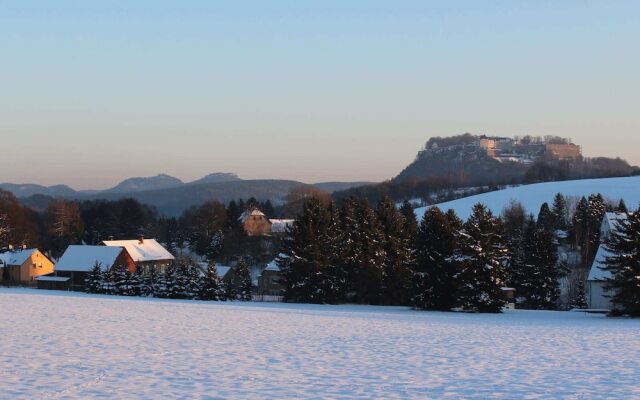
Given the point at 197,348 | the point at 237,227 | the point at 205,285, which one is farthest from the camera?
the point at 237,227

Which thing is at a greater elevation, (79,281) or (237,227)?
(237,227)

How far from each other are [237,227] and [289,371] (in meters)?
106

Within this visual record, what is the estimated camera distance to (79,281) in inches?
3086

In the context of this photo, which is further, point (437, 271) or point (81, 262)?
point (81, 262)

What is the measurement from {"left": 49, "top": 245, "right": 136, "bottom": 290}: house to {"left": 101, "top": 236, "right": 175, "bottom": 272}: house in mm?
3192

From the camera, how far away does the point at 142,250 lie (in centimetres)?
8844

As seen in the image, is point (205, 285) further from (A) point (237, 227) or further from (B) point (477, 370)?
(A) point (237, 227)

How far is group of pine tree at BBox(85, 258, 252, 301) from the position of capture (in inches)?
2125

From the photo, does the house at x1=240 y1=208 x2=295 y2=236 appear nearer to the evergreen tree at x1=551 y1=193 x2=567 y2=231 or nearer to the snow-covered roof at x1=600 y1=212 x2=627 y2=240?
the evergreen tree at x1=551 y1=193 x2=567 y2=231

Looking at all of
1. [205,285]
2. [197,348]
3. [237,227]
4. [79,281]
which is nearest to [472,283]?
[205,285]

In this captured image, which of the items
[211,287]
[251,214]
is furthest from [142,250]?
[251,214]

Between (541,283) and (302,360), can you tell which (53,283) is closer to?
(541,283)

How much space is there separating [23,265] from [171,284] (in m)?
45.0

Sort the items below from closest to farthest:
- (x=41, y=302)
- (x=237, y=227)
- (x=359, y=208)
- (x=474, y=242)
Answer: (x=41, y=302) < (x=474, y=242) < (x=359, y=208) < (x=237, y=227)
